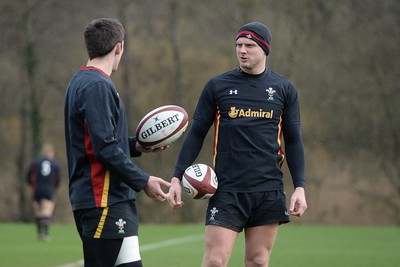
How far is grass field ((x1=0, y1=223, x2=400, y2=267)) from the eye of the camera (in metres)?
11.6

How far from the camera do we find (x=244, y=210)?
18.5 ft

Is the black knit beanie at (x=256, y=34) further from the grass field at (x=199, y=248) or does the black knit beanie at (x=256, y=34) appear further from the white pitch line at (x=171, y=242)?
the white pitch line at (x=171, y=242)

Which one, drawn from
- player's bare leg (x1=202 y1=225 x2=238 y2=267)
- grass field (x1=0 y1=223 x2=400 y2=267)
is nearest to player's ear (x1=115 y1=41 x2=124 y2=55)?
player's bare leg (x1=202 y1=225 x2=238 y2=267)

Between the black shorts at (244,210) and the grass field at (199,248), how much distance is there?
5421mm

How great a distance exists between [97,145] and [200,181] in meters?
1.25

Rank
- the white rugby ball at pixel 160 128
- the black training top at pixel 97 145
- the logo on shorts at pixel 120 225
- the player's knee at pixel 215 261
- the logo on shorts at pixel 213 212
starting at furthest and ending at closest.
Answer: the logo on shorts at pixel 213 212 → the player's knee at pixel 215 261 → the white rugby ball at pixel 160 128 → the logo on shorts at pixel 120 225 → the black training top at pixel 97 145

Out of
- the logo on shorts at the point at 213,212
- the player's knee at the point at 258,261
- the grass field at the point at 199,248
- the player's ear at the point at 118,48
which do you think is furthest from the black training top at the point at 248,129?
the grass field at the point at 199,248

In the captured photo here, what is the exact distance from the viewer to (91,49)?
186 inches

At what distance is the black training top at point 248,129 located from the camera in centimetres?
566

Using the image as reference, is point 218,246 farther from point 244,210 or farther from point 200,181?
point 200,181

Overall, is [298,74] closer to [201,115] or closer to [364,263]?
[364,263]

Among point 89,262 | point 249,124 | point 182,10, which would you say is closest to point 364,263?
point 249,124

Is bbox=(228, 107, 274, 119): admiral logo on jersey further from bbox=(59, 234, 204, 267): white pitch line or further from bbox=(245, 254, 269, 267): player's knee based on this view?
bbox=(59, 234, 204, 267): white pitch line

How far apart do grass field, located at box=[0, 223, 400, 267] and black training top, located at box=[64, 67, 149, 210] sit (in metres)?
6.49
